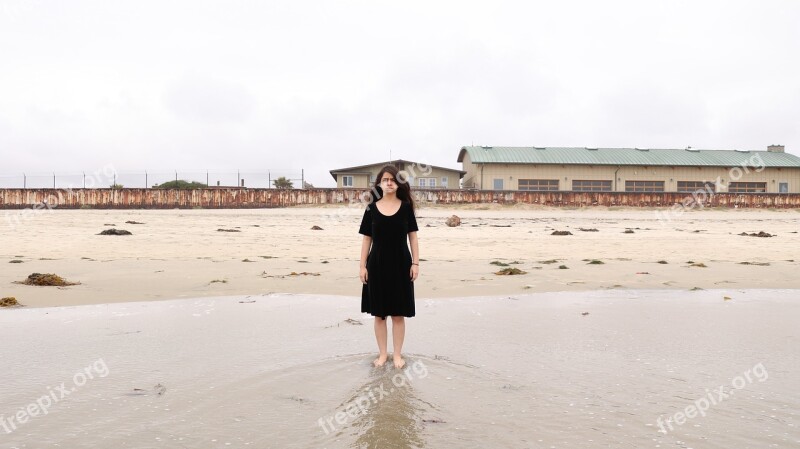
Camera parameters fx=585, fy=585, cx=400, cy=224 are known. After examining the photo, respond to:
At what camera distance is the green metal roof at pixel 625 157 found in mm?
50375

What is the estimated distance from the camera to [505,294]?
704cm

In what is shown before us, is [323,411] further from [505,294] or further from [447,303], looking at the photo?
[505,294]

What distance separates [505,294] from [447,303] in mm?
949

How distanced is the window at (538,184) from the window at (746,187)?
1570 cm

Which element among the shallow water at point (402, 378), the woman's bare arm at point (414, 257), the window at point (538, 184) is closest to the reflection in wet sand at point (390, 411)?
the shallow water at point (402, 378)

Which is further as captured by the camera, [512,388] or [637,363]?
[637,363]

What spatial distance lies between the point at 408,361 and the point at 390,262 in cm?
72

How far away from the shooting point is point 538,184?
49938 mm

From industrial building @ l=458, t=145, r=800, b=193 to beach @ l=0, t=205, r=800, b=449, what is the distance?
136 ft

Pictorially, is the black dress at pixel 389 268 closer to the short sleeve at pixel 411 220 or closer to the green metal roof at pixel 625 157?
the short sleeve at pixel 411 220

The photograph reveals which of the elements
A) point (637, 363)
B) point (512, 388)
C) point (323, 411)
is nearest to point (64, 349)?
point (323, 411)

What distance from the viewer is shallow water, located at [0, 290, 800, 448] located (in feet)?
9.26

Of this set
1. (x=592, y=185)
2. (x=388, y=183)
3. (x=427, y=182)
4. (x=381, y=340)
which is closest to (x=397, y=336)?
(x=381, y=340)

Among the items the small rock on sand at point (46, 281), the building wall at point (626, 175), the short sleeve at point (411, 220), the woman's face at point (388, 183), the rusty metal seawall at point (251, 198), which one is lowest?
the small rock on sand at point (46, 281)
